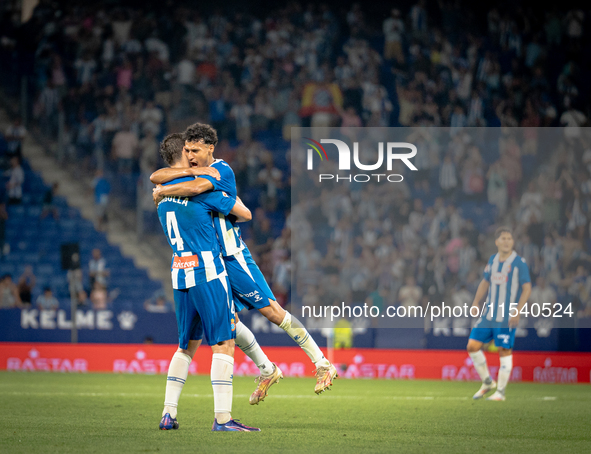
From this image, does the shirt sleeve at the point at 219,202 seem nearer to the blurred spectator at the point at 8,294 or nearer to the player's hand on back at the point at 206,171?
the player's hand on back at the point at 206,171

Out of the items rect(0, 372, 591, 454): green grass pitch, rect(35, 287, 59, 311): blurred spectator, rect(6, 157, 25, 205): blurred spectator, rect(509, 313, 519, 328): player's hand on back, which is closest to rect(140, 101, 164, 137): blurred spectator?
rect(6, 157, 25, 205): blurred spectator

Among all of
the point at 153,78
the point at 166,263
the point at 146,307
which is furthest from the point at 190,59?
the point at 146,307

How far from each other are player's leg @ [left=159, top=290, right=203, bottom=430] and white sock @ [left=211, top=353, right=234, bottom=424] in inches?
10.5

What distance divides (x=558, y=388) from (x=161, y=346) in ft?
22.2

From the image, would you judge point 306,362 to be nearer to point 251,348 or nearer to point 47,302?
point 47,302

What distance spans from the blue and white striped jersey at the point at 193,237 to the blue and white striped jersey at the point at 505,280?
537 centimetres

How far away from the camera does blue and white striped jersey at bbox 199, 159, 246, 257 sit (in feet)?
21.3

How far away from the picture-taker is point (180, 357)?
6.57 m

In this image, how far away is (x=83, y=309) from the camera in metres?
15.7

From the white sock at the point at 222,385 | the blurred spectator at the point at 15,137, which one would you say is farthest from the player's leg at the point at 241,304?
the blurred spectator at the point at 15,137

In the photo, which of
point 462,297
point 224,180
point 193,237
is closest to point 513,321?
point 462,297

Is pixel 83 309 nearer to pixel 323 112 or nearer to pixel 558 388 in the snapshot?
pixel 323 112

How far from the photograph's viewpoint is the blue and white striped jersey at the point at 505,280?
1075cm

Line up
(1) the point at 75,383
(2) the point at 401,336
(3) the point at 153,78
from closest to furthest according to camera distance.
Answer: (1) the point at 75,383 < (2) the point at 401,336 < (3) the point at 153,78
